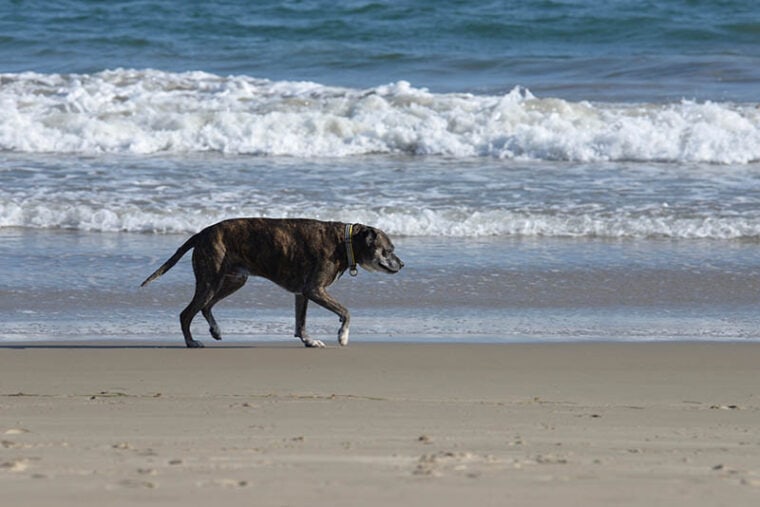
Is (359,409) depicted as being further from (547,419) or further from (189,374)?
(189,374)

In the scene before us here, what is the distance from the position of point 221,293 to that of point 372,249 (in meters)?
0.96

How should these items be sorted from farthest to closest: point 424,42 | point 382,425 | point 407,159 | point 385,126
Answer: point 424,42
point 385,126
point 407,159
point 382,425

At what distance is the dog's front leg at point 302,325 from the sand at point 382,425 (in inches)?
3.0

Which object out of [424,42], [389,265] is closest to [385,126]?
[389,265]

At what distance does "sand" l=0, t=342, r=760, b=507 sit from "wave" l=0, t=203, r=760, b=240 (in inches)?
151

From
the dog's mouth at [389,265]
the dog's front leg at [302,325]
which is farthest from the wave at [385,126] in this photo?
the dog's front leg at [302,325]

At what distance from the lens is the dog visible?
7949 mm

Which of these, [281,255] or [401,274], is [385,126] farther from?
[281,255]

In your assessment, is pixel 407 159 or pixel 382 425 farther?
pixel 407 159

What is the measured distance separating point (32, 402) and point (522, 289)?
423 centimetres

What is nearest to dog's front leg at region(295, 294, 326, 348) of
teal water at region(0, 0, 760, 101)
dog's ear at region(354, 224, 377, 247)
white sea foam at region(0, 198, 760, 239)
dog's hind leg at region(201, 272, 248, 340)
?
dog's hind leg at region(201, 272, 248, 340)

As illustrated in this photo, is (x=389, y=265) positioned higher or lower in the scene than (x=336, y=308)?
higher

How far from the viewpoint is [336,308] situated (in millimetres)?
7836

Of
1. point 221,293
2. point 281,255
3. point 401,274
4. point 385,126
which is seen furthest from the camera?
point 385,126
